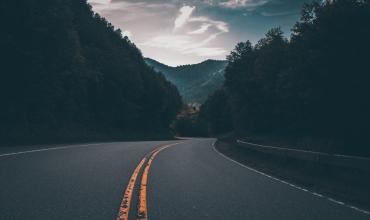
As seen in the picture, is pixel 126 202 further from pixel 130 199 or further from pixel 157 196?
pixel 157 196

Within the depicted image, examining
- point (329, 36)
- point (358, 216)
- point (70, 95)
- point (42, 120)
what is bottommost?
point (358, 216)

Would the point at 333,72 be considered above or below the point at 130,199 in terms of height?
above

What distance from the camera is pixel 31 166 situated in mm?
11812

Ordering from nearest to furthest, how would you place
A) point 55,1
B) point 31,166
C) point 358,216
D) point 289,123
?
point 358,216
point 31,166
point 55,1
point 289,123

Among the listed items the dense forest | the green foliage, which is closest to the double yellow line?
the dense forest

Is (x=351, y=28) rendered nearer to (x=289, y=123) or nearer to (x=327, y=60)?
(x=327, y=60)

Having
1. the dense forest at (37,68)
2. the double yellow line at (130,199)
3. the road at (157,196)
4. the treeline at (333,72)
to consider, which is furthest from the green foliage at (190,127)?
the double yellow line at (130,199)

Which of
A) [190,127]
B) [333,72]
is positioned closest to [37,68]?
[333,72]

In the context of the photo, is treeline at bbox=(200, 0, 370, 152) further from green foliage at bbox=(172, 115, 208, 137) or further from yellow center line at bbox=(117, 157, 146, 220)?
green foliage at bbox=(172, 115, 208, 137)

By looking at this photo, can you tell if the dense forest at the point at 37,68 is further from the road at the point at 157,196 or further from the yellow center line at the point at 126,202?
the yellow center line at the point at 126,202

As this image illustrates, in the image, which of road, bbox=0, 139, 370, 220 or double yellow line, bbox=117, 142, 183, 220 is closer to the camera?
double yellow line, bbox=117, 142, 183, 220

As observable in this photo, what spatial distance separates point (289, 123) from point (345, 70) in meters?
26.7

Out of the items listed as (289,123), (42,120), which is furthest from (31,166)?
(289,123)

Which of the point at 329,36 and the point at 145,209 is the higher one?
the point at 329,36
